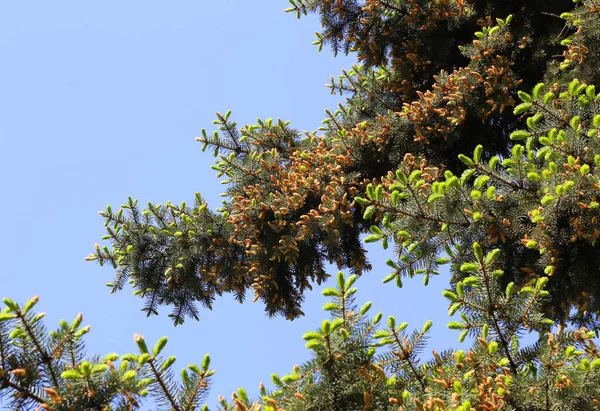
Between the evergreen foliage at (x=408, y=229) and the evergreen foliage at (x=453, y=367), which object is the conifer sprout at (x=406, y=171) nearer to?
the evergreen foliage at (x=408, y=229)

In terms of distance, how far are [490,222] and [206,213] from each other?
3482mm

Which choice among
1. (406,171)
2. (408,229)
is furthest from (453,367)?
(406,171)

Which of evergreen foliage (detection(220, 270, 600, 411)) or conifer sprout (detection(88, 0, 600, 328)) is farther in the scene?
conifer sprout (detection(88, 0, 600, 328))

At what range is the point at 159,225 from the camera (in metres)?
6.49

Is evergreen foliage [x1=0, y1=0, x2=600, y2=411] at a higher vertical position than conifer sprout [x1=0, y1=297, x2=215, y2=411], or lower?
higher

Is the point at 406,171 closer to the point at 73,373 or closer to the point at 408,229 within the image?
the point at 408,229

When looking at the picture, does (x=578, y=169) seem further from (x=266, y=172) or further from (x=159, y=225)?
(x=159, y=225)

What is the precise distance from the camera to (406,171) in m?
4.85

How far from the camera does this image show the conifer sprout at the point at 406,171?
3852 mm

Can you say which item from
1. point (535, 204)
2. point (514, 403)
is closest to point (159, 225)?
point (535, 204)

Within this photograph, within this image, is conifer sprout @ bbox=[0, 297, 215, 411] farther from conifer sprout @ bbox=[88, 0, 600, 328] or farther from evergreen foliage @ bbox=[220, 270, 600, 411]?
conifer sprout @ bbox=[88, 0, 600, 328]

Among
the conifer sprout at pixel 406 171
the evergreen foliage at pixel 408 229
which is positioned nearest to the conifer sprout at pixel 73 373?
the evergreen foliage at pixel 408 229

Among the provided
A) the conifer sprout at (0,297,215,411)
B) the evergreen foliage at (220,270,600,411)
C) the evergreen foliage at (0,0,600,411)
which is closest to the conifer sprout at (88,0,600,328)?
the evergreen foliage at (0,0,600,411)

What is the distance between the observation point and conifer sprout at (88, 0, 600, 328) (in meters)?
3.85
